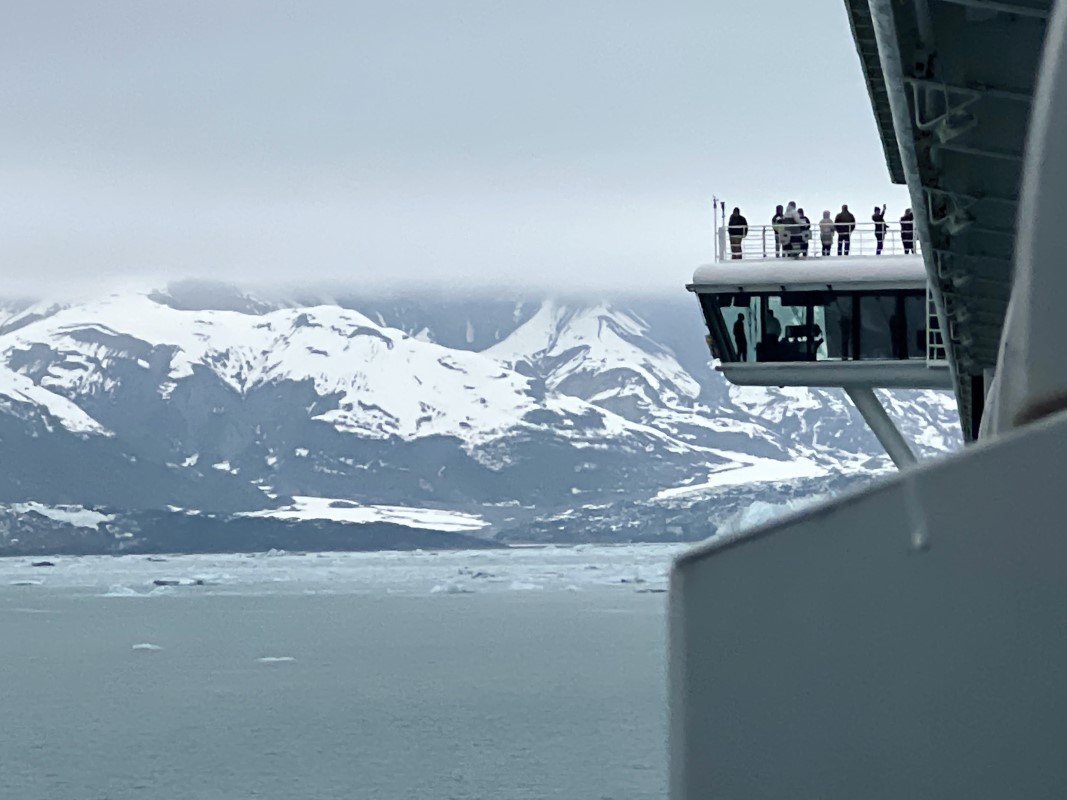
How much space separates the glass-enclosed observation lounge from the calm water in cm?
2215

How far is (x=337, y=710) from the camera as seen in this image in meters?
77.6

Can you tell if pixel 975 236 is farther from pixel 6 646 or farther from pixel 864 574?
pixel 6 646

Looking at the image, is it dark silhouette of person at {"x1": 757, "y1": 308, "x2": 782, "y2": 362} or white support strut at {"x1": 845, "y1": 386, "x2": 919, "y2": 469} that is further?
white support strut at {"x1": 845, "y1": 386, "x2": 919, "y2": 469}

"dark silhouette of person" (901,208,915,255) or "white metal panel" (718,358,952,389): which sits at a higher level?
"dark silhouette of person" (901,208,915,255)

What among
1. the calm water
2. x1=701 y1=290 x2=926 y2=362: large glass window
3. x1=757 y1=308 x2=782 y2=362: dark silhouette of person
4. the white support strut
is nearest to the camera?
x1=701 y1=290 x2=926 y2=362: large glass window

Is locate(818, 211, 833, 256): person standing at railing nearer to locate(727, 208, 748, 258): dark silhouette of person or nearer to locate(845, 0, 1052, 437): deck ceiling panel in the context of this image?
locate(727, 208, 748, 258): dark silhouette of person

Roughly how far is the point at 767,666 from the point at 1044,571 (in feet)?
1.50

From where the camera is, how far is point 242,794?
173 ft

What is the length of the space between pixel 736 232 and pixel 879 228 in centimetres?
255

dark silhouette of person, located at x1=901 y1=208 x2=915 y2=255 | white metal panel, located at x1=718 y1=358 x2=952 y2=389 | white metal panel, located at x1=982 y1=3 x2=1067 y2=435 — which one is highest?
dark silhouette of person, located at x1=901 y1=208 x2=915 y2=255

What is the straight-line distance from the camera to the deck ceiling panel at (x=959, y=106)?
330 inches

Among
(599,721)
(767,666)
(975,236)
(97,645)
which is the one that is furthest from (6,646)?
(767,666)

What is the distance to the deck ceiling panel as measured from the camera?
8375mm

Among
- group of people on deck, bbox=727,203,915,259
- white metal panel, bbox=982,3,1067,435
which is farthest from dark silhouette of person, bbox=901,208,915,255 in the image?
white metal panel, bbox=982,3,1067,435
